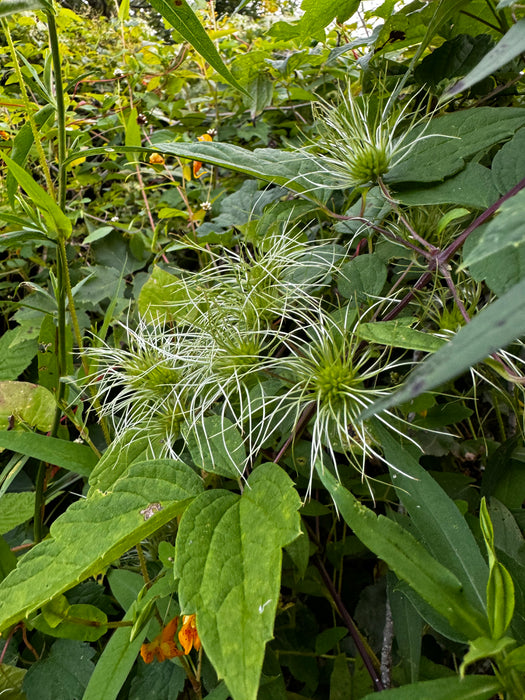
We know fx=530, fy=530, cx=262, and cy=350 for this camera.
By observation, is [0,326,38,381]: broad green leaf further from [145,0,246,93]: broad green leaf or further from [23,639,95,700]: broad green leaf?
[145,0,246,93]: broad green leaf

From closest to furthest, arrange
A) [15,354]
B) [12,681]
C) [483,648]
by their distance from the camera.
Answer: [483,648]
[12,681]
[15,354]

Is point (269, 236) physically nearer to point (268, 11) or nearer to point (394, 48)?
point (394, 48)

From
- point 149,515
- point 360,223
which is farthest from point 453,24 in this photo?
point 149,515

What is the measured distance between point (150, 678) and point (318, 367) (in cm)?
41

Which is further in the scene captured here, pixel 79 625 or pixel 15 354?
pixel 15 354

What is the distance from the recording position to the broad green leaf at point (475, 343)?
174 mm

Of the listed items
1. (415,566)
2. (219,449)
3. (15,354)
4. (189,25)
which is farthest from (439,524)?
(15,354)

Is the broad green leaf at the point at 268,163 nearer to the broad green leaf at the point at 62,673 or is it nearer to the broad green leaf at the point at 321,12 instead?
the broad green leaf at the point at 321,12

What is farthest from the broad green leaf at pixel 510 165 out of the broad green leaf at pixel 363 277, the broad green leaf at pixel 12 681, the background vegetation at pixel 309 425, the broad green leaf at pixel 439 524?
the broad green leaf at pixel 12 681

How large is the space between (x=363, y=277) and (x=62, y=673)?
55 cm

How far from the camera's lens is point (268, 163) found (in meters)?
0.58

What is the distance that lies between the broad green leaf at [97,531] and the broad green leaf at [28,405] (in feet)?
0.94

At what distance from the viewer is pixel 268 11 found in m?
1.98

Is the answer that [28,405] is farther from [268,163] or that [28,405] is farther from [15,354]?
[268,163]
